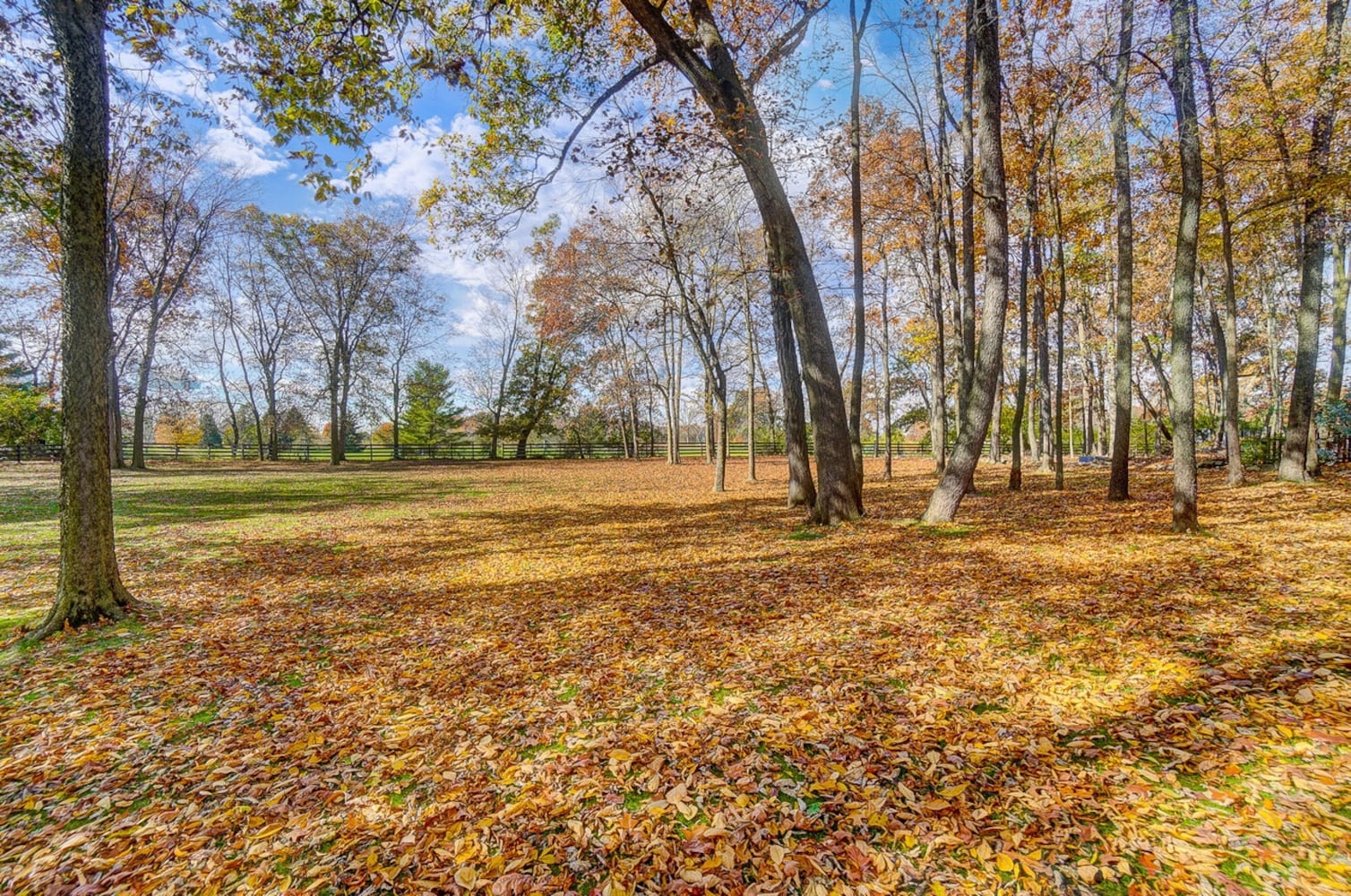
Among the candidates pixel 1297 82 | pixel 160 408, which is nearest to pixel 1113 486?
pixel 1297 82

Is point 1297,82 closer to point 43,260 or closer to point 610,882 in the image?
point 610,882

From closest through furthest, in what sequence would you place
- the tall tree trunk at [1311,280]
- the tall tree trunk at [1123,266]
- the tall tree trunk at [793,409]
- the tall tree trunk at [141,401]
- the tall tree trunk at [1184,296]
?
the tall tree trunk at [1184,296]
the tall tree trunk at [1311,280]
the tall tree trunk at [1123,266]
the tall tree trunk at [793,409]
the tall tree trunk at [141,401]

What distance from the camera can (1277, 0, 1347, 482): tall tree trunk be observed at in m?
8.90

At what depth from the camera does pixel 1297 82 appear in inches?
366

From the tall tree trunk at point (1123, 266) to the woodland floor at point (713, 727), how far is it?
9.69 ft

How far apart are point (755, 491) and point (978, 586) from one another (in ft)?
33.6

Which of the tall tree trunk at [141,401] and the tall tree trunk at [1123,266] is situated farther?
the tall tree trunk at [141,401]

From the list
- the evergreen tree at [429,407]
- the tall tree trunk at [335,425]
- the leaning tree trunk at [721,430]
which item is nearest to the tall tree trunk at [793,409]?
the leaning tree trunk at [721,430]

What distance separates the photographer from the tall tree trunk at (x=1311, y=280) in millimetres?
8898

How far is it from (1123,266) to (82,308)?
1443 cm

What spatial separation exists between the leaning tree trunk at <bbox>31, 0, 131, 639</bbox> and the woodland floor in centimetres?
70

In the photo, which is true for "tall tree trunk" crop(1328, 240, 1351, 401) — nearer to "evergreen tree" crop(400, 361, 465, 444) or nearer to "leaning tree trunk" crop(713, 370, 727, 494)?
"leaning tree trunk" crop(713, 370, 727, 494)

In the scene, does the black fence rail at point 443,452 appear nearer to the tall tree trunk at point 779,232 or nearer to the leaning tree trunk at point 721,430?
the leaning tree trunk at point 721,430

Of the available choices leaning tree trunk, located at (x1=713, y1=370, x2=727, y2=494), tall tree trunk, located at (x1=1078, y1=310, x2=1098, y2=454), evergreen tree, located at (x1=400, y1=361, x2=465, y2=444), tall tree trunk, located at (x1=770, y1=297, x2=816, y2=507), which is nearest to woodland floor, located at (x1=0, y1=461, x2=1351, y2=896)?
tall tree trunk, located at (x1=770, y1=297, x2=816, y2=507)
